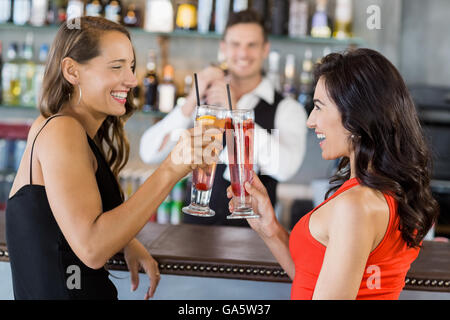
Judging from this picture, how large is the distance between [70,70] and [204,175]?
1.30 ft

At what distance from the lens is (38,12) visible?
311cm

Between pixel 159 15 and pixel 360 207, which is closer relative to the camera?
pixel 360 207

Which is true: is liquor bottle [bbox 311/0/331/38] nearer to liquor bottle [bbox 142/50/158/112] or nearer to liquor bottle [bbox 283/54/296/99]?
liquor bottle [bbox 283/54/296/99]

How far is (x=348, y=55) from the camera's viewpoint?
3.69 feet

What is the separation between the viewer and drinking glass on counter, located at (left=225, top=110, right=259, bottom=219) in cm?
123

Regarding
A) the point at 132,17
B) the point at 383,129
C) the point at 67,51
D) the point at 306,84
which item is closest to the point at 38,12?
the point at 132,17

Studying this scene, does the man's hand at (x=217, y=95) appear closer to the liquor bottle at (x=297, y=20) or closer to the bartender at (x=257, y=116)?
the bartender at (x=257, y=116)

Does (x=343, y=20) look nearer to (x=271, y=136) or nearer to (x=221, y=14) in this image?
(x=221, y=14)

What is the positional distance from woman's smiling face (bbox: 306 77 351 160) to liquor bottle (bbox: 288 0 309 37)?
6.49 feet

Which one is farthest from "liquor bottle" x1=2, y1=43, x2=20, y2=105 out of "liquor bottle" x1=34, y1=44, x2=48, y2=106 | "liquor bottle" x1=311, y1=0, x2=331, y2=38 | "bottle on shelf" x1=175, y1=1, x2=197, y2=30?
"liquor bottle" x1=311, y1=0, x2=331, y2=38

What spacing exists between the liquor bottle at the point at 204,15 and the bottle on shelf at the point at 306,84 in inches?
24.2

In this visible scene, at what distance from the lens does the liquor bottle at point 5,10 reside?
10.2 feet

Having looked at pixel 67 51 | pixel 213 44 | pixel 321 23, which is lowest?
pixel 67 51
